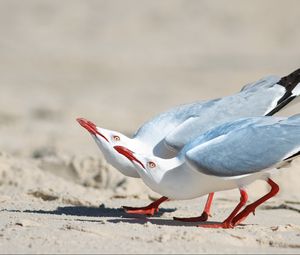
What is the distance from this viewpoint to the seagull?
6414 millimetres

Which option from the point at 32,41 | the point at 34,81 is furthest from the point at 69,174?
the point at 32,41

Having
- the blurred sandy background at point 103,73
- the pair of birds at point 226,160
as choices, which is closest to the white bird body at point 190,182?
the pair of birds at point 226,160

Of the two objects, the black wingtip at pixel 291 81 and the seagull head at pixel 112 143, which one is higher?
the black wingtip at pixel 291 81

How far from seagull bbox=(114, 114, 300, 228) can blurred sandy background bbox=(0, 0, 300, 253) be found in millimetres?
633

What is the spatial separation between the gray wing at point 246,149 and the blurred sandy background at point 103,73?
67 centimetres

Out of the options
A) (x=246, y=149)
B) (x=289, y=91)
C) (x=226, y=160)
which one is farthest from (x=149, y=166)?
(x=289, y=91)

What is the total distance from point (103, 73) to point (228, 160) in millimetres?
15798

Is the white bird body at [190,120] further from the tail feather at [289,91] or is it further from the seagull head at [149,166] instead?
the seagull head at [149,166]

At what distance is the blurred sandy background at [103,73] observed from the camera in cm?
939

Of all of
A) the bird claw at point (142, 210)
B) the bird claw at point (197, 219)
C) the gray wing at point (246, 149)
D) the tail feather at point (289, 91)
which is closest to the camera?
the gray wing at point (246, 149)

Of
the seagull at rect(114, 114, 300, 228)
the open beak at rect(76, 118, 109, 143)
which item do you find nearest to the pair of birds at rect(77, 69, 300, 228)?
the seagull at rect(114, 114, 300, 228)

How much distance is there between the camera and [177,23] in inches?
1173

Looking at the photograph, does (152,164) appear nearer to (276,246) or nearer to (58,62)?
(276,246)

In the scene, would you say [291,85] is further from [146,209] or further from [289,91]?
[146,209]
